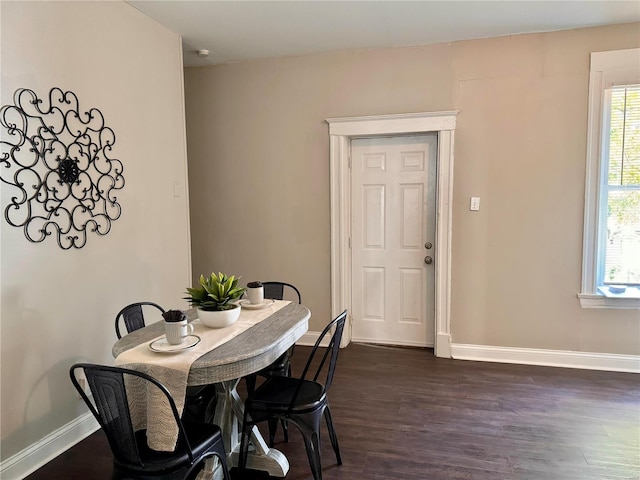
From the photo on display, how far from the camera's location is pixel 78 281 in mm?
2529

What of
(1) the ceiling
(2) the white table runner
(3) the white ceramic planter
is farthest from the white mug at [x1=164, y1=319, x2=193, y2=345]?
(1) the ceiling

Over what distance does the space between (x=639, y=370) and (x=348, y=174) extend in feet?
9.36

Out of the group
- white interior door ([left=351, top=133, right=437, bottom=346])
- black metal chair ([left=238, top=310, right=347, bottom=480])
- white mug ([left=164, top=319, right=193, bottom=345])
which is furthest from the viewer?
white interior door ([left=351, top=133, right=437, bottom=346])

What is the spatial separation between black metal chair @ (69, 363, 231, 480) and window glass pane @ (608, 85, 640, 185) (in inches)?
139

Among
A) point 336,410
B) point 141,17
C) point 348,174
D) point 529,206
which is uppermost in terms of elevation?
point 141,17

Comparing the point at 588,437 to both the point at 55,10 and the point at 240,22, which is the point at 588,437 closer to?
the point at 240,22

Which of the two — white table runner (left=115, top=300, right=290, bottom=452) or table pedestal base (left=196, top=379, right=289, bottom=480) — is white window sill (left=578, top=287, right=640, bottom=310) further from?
white table runner (left=115, top=300, right=290, bottom=452)

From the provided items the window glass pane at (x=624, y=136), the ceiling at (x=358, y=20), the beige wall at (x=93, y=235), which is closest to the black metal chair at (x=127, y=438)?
the beige wall at (x=93, y=235)

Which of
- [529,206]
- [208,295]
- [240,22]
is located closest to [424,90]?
[529,206]

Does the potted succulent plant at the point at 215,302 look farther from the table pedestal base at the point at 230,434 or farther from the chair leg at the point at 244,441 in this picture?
the chair leg at the point at 244,441

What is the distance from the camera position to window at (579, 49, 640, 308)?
3293mm

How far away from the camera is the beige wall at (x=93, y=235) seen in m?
2.16

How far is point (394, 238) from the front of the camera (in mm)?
3988

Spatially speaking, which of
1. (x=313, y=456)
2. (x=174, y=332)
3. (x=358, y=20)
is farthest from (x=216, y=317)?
(x=358, y=20)
